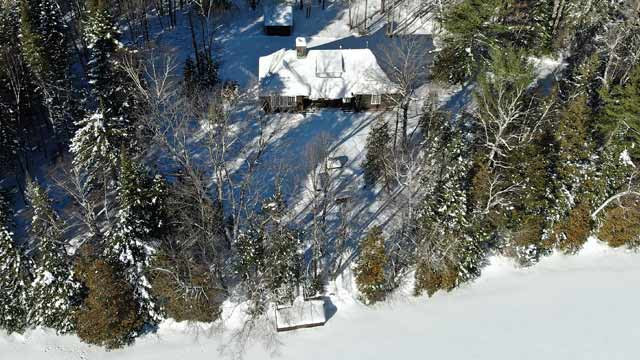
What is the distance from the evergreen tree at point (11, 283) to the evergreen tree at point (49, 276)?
2.02 feet

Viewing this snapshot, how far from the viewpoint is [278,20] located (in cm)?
5059

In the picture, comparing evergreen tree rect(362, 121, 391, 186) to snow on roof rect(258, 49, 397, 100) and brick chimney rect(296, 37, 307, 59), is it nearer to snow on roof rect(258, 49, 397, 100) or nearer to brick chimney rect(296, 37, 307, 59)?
snow on roof rect(258, 49, 397, 100)

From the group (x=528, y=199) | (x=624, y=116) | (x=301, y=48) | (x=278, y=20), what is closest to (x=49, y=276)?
(x=301, y=48)

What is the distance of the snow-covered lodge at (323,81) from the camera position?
1663 inches

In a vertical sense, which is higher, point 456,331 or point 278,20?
point 278,20

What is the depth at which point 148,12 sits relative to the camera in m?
53.7

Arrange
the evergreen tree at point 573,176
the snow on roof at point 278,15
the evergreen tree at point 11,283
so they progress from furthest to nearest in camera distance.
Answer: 1. the snow on roof at point 278,15
2. the evergreen tree at point 573,176
3. the evergreen tree at point 11,283

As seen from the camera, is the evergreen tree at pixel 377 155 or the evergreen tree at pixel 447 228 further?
the evergreen tree at pixel 377 155

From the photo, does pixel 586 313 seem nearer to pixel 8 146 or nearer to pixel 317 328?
pixel 317 328

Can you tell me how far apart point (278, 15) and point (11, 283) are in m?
32.5

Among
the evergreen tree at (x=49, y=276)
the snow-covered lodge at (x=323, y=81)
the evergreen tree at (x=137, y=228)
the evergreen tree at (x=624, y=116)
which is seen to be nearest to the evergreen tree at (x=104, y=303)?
the evergreen tree at (x=137, y=228)

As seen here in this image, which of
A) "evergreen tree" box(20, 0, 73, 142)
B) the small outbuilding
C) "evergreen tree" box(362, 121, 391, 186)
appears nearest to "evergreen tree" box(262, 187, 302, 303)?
"evergreen tree" box(362, 121, 391, 186)

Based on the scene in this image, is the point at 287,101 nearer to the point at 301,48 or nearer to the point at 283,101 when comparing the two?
the point at 283,101

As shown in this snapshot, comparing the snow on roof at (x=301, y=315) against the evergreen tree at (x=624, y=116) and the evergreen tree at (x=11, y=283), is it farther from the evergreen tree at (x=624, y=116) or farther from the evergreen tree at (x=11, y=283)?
the evergreen tree at (x=624, y=116)
